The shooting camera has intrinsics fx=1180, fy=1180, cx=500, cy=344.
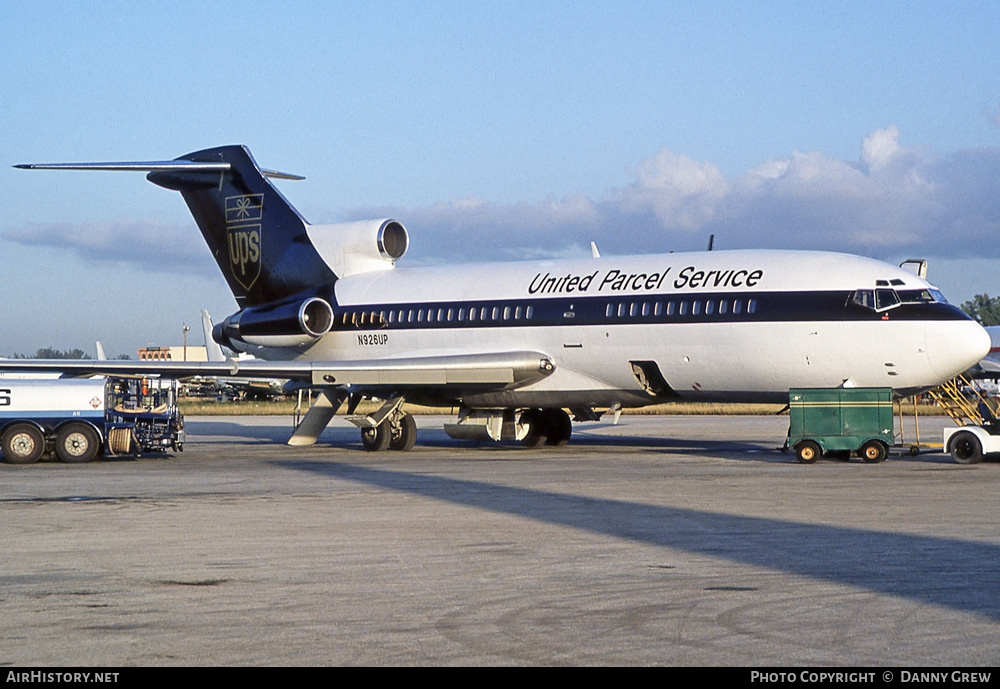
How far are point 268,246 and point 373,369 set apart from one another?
6.49 meters

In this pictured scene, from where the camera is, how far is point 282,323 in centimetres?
3131

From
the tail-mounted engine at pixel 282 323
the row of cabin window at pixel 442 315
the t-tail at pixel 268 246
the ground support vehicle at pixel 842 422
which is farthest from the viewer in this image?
the t-tail at pixel 268 246

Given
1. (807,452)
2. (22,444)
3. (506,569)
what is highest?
(807,452)

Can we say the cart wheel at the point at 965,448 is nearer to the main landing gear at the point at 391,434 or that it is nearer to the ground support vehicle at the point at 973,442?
the ground support vehicle at the point at 973,442

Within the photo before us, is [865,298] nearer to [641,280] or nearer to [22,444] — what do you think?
[641,280]

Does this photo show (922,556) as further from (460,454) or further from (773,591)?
(460,454)

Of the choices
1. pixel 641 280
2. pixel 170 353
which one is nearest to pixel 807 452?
pixel 641 280

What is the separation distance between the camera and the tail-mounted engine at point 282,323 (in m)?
31.0

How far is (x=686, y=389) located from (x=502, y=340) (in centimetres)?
487

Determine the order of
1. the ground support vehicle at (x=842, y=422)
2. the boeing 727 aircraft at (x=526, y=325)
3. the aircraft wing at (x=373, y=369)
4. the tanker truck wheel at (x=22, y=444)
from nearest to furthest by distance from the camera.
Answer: the ground support vehicle at (x=842, y=422)
the boeing 727 aircraft at (x=526, y=325)
the tanker truck wheel at (x=22, y=444)
the aircraft wing at (x=373, y=369)

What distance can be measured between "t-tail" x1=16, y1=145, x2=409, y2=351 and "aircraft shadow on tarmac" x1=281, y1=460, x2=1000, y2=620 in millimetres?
15064

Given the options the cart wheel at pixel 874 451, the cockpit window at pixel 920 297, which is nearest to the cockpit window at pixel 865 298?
the cockpit window at pixel 920 297

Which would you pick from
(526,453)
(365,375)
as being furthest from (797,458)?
(365,375)

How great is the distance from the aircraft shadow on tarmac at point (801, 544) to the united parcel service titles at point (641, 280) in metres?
9.17
